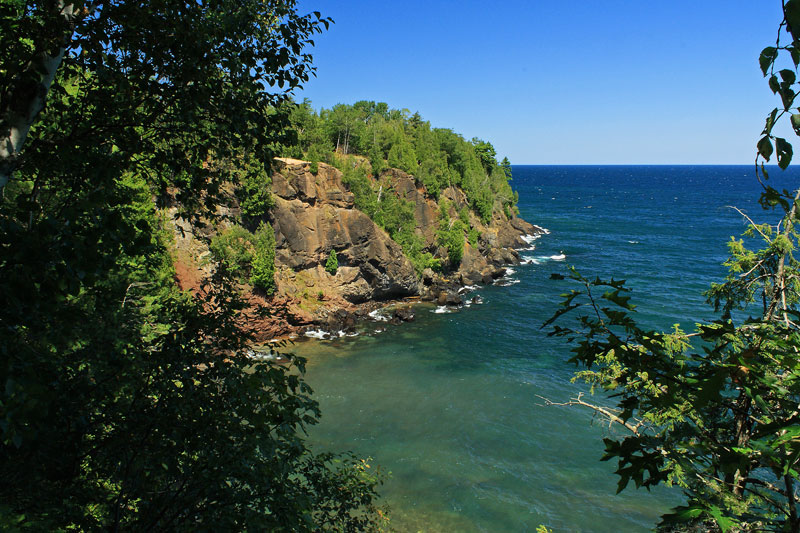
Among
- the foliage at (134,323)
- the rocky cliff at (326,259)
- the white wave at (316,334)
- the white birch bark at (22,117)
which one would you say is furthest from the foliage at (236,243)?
the white birch bark at (22,117)

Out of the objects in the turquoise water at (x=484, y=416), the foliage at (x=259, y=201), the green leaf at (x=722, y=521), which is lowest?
the turquoise water at (x=484, y=416)

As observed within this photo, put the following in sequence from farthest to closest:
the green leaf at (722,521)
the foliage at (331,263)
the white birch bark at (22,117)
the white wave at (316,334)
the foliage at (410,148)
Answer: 1. the foliage at (410,148)
2. the foliage at (331,263)
3. the white wave at (316,334)
4. the white birch bark at (22,117)
5. the green leaf at (722,521)

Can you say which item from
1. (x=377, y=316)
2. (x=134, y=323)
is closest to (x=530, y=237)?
(x=377, y=316)

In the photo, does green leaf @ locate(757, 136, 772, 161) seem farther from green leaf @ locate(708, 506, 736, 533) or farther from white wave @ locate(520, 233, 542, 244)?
white wave @ locate(520, 233, 542, 244)

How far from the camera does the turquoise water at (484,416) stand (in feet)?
64.3

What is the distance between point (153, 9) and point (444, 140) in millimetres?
63842

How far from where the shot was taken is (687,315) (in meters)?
39.6

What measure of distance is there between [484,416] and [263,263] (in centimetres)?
1919

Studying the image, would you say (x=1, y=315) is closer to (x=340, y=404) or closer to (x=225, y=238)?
(x=340, y=404)

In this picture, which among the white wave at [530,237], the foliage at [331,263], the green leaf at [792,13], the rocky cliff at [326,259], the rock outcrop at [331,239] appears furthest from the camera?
the white wave at [530,237]

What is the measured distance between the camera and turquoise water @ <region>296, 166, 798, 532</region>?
64.3ft

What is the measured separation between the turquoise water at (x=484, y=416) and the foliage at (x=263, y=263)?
564 cm

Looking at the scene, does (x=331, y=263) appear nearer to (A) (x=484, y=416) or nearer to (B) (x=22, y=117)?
(A) (x=484, y=416)

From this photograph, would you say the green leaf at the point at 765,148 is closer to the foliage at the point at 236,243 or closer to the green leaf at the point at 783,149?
the green leaf at the point at 783,149
